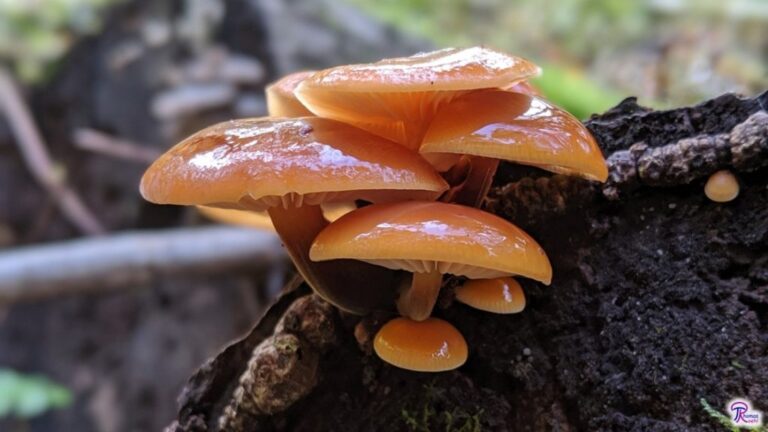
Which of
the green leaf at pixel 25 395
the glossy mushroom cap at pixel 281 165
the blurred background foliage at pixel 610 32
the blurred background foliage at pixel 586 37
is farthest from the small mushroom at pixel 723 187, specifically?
the green leaf at pixel 25 395

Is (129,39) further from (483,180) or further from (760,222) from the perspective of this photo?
(760,222)

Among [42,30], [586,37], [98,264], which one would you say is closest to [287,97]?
[98,264]

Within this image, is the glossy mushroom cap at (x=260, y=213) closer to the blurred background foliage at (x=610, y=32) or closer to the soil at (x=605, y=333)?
the soil at (x=605, y=333)

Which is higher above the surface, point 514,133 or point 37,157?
point 514,133

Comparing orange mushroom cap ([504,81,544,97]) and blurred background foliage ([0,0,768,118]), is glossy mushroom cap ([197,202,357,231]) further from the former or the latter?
blurred background foliage ([0,0,768,118])

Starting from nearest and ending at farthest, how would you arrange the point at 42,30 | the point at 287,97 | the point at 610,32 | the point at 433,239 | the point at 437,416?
the point at 433,239 < the point at 437,416 < the point at 287,97 < the point at 42,30 < the point at 610,32

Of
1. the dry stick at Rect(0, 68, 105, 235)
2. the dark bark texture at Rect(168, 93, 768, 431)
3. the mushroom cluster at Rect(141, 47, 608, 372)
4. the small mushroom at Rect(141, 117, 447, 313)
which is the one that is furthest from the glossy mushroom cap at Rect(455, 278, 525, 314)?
the dry stick at Rect(0, 68, 105, 235)

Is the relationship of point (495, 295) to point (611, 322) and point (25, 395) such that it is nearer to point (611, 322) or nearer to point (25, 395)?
point (611, 322)

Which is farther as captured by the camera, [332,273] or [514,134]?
[332,273]

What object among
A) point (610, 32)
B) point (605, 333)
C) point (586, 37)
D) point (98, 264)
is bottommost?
point (98, 264)
